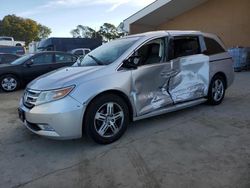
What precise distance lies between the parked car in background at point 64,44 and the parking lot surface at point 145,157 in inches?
549

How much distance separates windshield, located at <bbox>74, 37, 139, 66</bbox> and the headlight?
920 mm

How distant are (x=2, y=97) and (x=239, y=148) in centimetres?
711

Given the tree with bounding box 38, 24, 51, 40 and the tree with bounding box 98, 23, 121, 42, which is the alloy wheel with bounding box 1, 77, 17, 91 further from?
the tree with bounding box 38, 24, 51, 40

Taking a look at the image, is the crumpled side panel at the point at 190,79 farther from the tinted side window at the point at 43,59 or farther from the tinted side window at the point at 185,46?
the tinted side window at the point at 43,59

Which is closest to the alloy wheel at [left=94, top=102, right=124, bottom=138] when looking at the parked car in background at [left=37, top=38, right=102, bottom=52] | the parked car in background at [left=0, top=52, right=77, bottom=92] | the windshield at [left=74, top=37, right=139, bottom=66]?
the windshield at [left=74, top=37, right=139, bottom=66]

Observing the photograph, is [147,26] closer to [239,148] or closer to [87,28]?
[239,148]

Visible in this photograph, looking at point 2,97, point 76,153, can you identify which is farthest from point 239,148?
point 2,97

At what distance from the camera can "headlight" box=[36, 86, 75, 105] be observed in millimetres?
3885

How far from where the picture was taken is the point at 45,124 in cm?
393

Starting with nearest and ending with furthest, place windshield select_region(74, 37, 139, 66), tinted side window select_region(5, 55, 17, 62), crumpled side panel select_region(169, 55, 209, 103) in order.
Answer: windshield select_region(74, 37, 139, 66), crumpled side panel select_region(169, 55, 209, 103), tinted side window select_region(5, 55, 17, 62)

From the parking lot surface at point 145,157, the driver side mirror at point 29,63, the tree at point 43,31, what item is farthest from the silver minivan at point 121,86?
the tree at point 43,31

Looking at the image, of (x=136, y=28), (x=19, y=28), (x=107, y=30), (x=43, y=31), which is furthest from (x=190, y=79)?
(x=43, y=31)

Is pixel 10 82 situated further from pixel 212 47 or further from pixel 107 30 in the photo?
pixel 107 30

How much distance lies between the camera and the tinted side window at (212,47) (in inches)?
234
